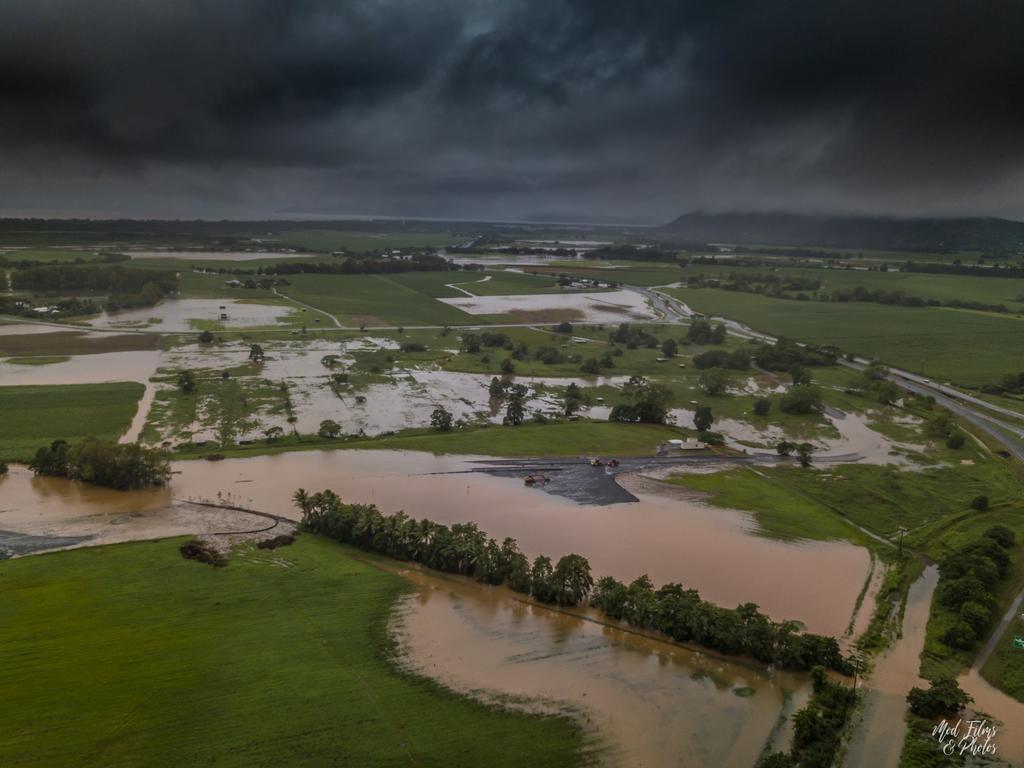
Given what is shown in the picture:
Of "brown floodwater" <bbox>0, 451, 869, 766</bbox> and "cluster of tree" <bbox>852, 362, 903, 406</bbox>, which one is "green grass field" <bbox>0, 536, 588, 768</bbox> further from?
"cluster of tree" <bbox>852, 362, 903, 406</bbox>

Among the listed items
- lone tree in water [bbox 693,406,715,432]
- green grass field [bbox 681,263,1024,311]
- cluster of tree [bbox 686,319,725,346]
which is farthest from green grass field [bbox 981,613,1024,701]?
green grass field [bbox 681,263,1024,311]

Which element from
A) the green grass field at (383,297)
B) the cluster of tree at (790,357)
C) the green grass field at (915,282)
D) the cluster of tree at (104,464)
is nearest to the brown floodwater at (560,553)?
the cluster of tree at (104,464)

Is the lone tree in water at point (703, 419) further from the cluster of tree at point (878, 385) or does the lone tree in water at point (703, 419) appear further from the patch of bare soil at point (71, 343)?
the patch of bare soil at point (71, 343)

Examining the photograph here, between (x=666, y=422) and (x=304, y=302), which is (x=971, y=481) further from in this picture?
(x=304, y=302)

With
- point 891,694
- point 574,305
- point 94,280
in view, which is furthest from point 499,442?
point 94,280

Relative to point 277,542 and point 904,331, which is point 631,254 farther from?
point 277,542
